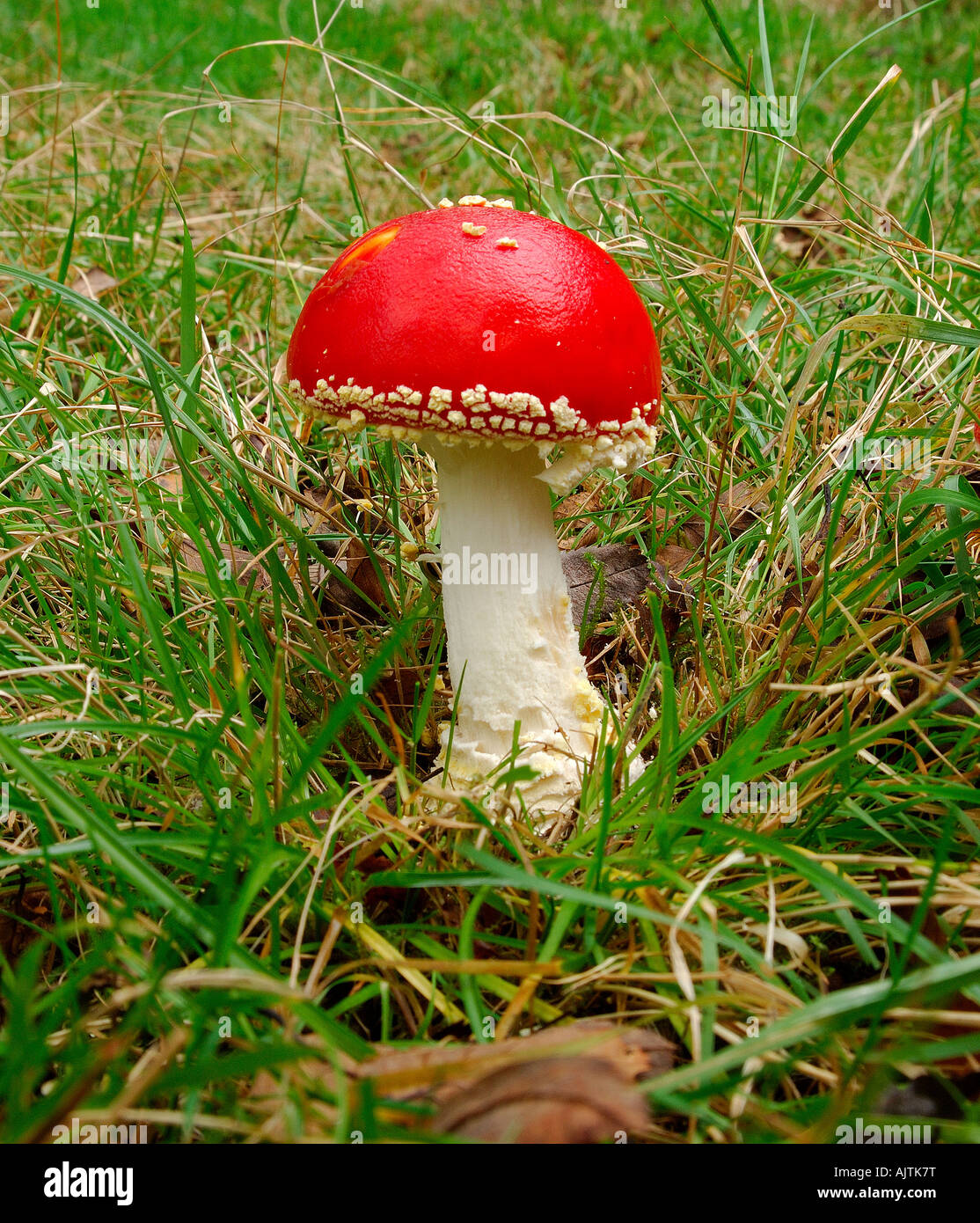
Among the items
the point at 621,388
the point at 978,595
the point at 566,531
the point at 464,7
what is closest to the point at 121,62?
the point at 464,7

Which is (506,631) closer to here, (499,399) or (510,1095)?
(499,399)

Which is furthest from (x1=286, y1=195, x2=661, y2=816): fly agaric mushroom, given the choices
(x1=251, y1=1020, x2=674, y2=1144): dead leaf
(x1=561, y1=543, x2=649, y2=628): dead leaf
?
(x1=251, y1=1020, x2=674, y2=1144): dead leaf

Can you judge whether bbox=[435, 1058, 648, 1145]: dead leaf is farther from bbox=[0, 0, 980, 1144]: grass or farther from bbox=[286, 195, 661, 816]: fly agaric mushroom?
bbox=[286, 195, 661, 816]: fly agaric mushroom

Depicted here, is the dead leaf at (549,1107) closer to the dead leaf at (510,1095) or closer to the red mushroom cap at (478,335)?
the dead leaf at (510,1095)

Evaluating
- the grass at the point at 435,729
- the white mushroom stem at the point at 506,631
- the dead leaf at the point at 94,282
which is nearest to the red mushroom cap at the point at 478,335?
the white mushroom stem at the point at 506,631

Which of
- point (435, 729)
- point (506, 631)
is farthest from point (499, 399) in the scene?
point (435, 729)

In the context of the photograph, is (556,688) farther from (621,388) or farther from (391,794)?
(621,388)
